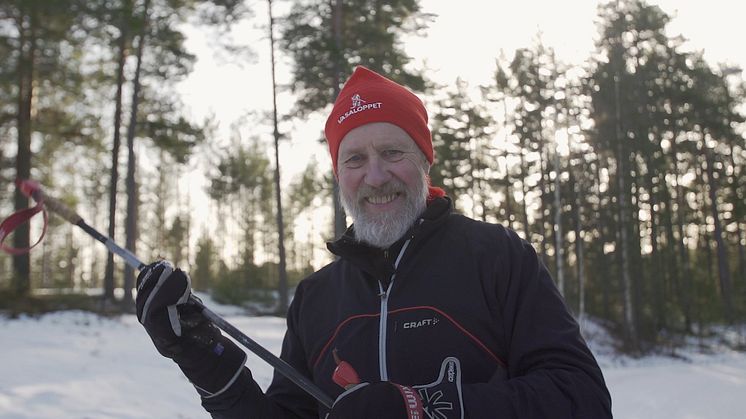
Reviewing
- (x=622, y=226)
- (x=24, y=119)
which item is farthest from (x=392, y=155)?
(x=622, y=226)

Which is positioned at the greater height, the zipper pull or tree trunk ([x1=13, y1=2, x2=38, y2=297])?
tree trunk ([x1=13, y1=2, x2=38, y2=297])

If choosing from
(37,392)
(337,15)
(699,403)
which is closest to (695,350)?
(699,403)

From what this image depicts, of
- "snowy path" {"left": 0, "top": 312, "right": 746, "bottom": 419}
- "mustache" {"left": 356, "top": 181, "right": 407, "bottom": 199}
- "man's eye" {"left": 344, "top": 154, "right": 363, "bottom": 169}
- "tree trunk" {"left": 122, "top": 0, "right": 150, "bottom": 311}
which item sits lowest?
"snowy path" {"left": 0, "top": 312, "right": 746, "bottom": 419}

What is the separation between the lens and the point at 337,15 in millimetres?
16031

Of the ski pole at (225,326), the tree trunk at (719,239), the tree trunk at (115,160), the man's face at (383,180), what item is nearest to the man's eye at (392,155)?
the man's face at (383,180)

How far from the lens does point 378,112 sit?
2322 millimetres

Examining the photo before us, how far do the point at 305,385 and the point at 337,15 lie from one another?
15.2 metres

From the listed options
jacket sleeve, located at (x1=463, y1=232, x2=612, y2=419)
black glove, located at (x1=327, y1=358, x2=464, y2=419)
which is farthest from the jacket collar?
black glove, located at (x1=327, y1=358, x2=464, y2=419)

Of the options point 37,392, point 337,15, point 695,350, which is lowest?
point 695,350

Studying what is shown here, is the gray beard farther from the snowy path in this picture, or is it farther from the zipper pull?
the snowy path

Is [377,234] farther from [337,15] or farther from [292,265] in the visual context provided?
[292,265]

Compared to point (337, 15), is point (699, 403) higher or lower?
lower

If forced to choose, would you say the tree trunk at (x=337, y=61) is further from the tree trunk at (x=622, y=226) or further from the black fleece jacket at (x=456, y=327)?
the black fleece jacket at (x=456, y=327)

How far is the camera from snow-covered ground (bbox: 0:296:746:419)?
21.4 feet
